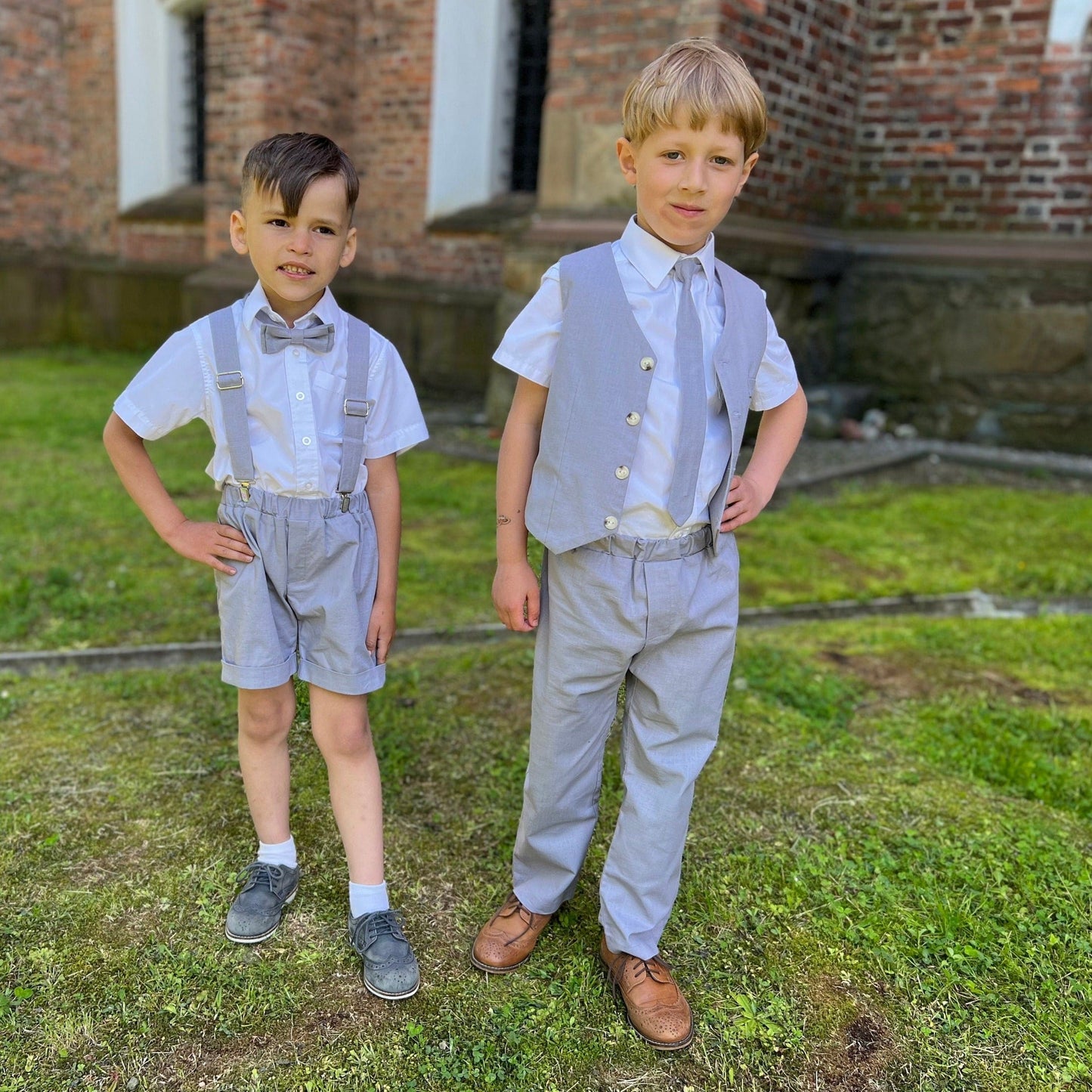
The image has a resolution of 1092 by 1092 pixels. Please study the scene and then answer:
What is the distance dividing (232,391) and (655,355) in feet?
2.50

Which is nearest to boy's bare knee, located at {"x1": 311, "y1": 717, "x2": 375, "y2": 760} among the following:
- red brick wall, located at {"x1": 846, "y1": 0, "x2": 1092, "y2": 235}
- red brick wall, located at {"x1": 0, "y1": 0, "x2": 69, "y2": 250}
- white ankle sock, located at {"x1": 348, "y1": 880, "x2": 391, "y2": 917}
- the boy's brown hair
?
white ankle sock, located at {"x1": 348, "y1": 880, "x2": 391, "y2": 917}

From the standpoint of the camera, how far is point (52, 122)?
460 inches

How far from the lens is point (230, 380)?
184 cm

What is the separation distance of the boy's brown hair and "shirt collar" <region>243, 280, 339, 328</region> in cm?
17

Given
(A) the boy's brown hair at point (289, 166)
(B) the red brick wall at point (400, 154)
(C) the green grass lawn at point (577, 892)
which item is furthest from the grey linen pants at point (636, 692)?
(B) the red brick wall at point (400, 154)

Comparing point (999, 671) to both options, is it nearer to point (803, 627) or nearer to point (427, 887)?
point (803, 627)

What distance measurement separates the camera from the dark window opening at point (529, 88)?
28.4 feet

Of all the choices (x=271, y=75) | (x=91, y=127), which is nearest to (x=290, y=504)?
(x=271, y=75)

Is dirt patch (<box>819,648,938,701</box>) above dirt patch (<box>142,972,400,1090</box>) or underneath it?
above

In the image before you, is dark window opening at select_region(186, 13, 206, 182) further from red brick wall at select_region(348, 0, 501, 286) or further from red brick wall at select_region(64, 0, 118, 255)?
red brick wall at select_region(348, 0, 501, 286)

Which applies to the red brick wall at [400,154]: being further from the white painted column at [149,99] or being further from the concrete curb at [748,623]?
the concrete curb at [748,623]

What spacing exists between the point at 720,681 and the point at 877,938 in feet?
2.36

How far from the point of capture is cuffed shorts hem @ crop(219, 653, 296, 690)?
76.6 inches

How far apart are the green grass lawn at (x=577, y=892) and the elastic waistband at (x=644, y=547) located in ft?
2.52
